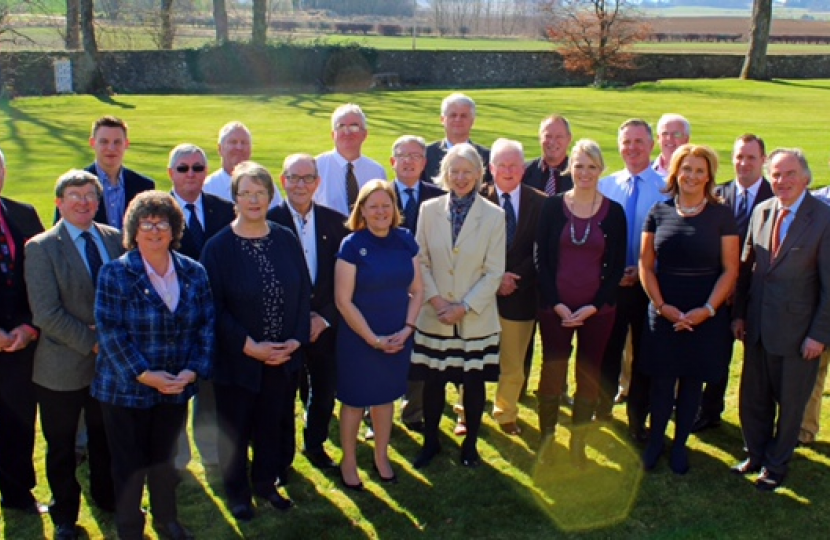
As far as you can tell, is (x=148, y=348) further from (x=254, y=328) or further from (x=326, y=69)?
(x=326, y=69)

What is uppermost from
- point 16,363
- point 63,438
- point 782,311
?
point 782,311

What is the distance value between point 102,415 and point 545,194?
3238 mm

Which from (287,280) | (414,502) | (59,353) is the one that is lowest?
(414,502)

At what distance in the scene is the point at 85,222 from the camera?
169 inches

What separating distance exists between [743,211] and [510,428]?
7.25 feet

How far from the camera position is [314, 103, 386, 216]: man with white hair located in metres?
6.07

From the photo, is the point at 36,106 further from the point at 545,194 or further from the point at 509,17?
the point at 509,17

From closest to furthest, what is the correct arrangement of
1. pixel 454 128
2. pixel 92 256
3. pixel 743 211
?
1. pixel 92 256
2. pixel 743 211
3. pixel 454 128

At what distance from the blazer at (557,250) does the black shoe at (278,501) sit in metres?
2.01

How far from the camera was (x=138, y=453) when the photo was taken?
13.8 feet

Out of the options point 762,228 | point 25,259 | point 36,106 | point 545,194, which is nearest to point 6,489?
point 25,259

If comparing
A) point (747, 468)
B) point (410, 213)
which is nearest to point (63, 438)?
point (410, 213)

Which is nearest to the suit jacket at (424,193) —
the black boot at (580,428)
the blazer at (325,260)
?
the blazer at (325,260)

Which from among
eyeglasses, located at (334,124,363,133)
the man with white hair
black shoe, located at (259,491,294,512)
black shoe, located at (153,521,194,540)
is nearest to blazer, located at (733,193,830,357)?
the man with white hair
